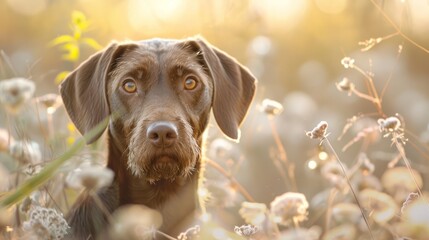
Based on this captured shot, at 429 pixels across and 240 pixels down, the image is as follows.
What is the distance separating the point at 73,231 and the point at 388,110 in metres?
6.09

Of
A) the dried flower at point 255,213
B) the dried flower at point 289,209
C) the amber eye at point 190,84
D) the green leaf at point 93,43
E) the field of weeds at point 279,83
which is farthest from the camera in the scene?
the field of weeds at point 279,83

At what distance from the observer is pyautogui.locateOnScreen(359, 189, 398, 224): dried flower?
145 inches

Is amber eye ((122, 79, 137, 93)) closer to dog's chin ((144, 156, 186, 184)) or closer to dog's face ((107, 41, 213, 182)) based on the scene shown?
dog's face ((107, 41, 213, 182))

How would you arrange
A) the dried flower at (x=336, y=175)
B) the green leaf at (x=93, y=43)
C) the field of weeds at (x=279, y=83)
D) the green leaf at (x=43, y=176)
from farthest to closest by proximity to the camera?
the field of weeds at (x=279, y=83) < the green leaf at (x=93, y=43) < the dried flower at (x=336, y=175) < the green leaf at (x=43, y=176)

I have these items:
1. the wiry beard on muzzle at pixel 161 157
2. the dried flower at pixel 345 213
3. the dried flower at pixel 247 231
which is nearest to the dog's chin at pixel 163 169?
the wiry beard on muzzle at pixel 161 157

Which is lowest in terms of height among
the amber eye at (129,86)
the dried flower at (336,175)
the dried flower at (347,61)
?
the dried flower at (336,175)

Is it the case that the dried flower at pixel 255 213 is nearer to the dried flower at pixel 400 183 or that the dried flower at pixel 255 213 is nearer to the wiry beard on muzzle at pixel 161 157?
the wiry beard on muzzle at pixel 161 157

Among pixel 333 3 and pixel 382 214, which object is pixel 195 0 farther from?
pixel 382 214

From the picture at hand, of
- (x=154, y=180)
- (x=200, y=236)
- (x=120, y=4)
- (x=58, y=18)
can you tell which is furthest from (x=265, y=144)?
(x=200, y=236)

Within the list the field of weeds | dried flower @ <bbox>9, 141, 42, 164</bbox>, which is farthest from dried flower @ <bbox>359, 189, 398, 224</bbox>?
dried flower @ <bbox>9, 141, 42, 164</bbox>

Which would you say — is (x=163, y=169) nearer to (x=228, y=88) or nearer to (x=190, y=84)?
(x=190, y=84)

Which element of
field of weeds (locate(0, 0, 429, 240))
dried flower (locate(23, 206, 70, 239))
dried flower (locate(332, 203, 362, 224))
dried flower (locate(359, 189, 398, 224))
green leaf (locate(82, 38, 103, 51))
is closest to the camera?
dried flower (locate(23, 206, 70, 239))

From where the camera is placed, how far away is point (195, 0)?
9.52 m

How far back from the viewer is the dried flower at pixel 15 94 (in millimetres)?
3875
